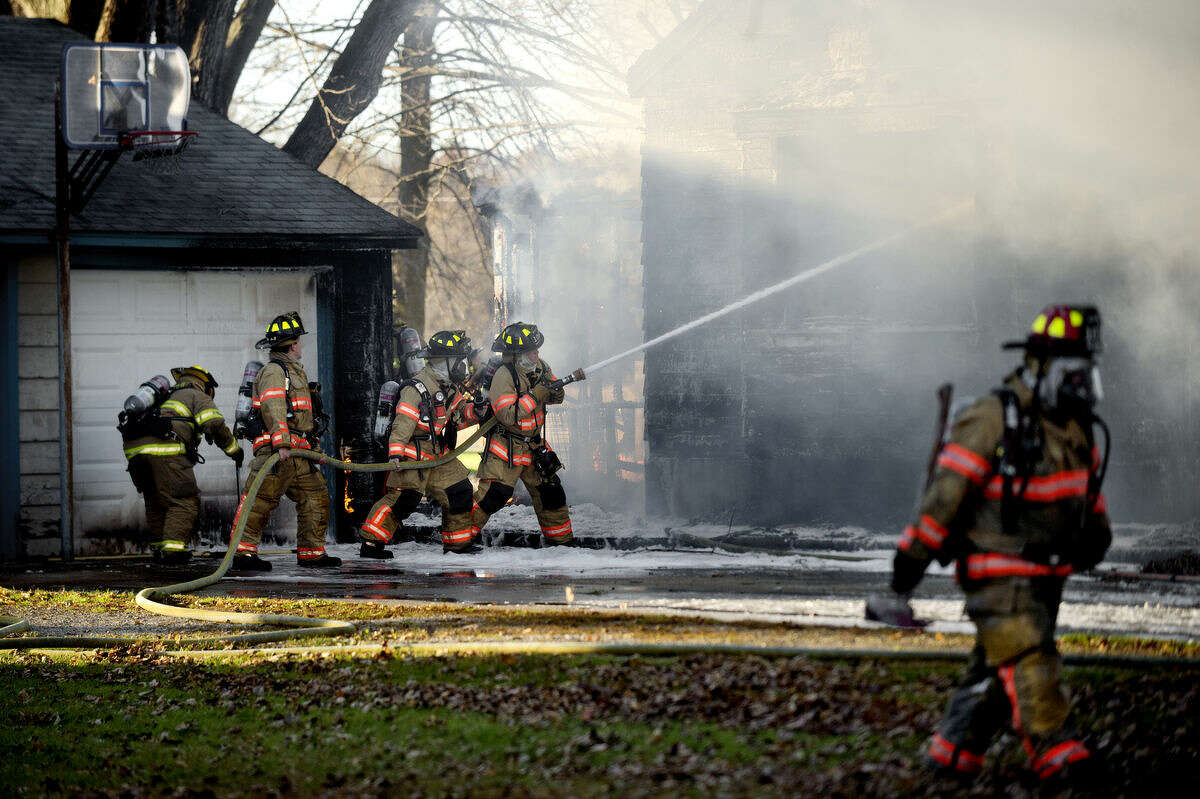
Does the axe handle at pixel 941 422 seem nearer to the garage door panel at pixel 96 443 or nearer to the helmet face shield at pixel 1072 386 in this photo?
the helmet face shield at pixel 1072 386

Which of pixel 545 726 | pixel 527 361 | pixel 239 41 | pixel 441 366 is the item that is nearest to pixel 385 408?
pixel 441 366

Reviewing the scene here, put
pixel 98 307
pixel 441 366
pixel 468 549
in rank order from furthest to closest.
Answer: pixel 98 307
pixel 441 366
pixel 468 549

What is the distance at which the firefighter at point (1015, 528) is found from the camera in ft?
15.6

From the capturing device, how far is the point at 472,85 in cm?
2405

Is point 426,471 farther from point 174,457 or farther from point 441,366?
point 174,457

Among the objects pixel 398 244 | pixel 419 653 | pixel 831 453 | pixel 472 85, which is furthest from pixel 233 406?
pixel 472 85

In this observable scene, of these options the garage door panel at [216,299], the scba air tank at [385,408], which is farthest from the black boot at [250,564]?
the garage door panel at [216,299]

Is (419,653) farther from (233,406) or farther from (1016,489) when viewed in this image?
(233,406)

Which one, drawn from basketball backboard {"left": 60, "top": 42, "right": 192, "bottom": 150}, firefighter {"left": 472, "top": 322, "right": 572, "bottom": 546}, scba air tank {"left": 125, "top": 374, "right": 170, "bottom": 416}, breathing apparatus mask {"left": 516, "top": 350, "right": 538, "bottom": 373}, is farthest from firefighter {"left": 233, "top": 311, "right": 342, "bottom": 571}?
basketball backboard {"left": 60, "top": 42, "right": 192, "bottom": 150}

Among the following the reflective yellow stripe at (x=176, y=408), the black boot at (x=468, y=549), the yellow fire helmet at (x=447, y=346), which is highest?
the yellow fire helmet at (x=447, y=346)

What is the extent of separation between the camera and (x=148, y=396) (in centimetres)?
1192

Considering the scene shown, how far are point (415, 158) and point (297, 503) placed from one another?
1501 cm

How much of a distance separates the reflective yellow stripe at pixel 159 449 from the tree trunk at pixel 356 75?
6.70m

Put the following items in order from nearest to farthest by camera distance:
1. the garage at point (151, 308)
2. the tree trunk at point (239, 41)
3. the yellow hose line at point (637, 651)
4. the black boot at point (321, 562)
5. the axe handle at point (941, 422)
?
the axe handle at point (941, 422)
the yellow hose line at point (637, 651)
the black boot at point (321, 562)
the garage at point (151, 308)
the tree trunk at point (239, 41)
